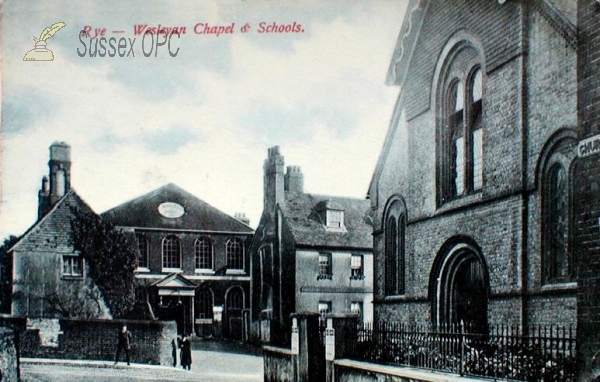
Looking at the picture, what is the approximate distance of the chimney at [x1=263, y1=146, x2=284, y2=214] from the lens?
11.5m

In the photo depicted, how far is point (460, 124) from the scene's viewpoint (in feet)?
39.5

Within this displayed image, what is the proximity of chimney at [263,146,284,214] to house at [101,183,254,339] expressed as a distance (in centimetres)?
107

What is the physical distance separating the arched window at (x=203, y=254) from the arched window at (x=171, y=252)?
0.82 meters

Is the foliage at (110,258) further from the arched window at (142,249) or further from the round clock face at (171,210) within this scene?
the round clock face at (171,210)

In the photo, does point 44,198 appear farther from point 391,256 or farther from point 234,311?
point 234,311

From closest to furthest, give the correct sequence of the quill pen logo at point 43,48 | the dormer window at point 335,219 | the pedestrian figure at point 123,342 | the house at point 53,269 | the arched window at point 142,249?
1. the quill pen logo at point 43,48
2. the house at point 53,269
3. the pedestrian figure at point 123,342
4. the arched window at point 142,249
5. the dormer window at point 335,219

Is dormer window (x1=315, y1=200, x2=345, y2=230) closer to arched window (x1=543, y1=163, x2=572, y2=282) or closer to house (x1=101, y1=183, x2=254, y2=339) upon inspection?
house (x1=101, y1=183, x2=254, y2=339)

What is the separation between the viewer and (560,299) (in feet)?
30.1

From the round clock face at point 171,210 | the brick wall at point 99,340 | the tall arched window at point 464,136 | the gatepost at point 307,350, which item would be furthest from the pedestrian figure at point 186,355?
the tall arched window at point 464,136

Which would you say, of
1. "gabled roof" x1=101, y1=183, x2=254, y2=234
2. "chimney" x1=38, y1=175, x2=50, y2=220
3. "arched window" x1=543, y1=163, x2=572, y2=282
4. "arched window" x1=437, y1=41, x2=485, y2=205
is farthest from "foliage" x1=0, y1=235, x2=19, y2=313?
"arched window" x1=543, y1=163, x2=572, y2=282

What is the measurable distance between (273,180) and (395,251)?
13.8ft

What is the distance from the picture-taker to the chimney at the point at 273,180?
37.6 feet

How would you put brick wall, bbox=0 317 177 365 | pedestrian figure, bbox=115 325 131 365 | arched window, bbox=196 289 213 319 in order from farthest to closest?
1. arched window, bbox=196 289 213 319
2. pedestrian figure, bbox=115 325 131 365
3. brick wall, bbox=0 317 177 365

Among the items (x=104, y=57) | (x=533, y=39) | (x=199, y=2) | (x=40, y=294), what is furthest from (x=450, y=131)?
(x=40, y=294)
